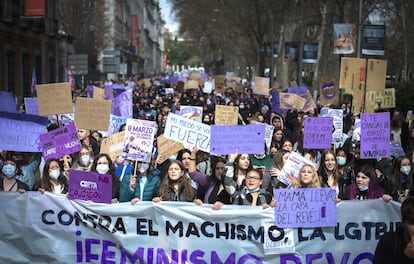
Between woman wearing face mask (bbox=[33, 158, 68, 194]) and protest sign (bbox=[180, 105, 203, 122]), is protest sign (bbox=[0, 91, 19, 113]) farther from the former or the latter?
woman wearing face mask (bbox=[33, 158, 68, 194])

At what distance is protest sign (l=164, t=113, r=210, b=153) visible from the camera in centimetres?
753

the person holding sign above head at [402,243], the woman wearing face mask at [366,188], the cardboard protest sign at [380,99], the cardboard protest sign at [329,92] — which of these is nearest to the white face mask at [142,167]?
the woman wearing face mask at [366,188]

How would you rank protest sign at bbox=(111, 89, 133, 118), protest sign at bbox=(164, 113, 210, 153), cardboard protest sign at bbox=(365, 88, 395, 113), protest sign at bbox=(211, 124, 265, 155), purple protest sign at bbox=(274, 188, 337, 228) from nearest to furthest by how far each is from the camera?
1. purple protest sign at bbox=(274, 188, 337, 228)
2. protest sign at bbox=(211, 124, 265, 155)
3. protest sign at bbox=(164, 113, 210, 153)
4. protest sign at bbox=(111, 89, 133, 118)
5. cardboard protest sign at bbox=(365, 88, 395, 113)

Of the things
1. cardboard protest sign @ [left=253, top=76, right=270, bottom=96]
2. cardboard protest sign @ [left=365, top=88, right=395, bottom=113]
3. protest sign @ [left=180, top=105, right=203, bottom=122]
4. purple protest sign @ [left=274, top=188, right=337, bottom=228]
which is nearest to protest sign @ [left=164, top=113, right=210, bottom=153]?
purple protest sign @ [left=274, top=188, right=337, bottom=228]

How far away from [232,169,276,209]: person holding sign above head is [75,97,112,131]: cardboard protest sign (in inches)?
133

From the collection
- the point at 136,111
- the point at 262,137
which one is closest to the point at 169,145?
the point at 262,137

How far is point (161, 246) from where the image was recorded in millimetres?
5918

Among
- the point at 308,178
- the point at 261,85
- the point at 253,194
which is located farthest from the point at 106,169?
the point at 261,85

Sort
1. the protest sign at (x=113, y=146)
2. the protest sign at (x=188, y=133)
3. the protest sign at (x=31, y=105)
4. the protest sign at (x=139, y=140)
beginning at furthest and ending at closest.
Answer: the protest sign at (x=31, y=105) < the protest sign at (x=113, y=146) < the protest sign at (x=188, y=133) < the protest sign at (x=139, y=140)

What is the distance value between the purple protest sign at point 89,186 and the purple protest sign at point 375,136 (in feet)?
10.5

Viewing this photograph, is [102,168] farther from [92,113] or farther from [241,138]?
[92,113]

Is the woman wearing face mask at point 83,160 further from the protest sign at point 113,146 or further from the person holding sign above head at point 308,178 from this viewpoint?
the person holding sign above head at point 308,178

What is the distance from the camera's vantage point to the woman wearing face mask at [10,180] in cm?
675

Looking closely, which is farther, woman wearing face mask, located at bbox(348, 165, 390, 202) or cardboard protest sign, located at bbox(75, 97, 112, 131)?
cardboard protest sign, located at bbox(75, 97, 112, 131)
